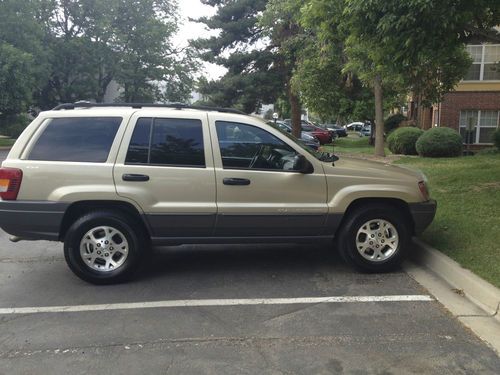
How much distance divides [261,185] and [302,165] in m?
0.49

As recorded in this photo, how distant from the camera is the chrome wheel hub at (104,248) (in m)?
5.35

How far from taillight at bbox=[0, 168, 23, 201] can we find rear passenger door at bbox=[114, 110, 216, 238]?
994mm

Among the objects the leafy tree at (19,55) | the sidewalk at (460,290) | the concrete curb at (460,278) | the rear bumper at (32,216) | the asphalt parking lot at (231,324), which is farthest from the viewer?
the leafy tree at (19,55)

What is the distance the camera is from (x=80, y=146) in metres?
5.39

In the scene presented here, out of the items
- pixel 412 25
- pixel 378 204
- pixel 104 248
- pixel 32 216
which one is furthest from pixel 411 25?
pixel 32 216

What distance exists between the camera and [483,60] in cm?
2303

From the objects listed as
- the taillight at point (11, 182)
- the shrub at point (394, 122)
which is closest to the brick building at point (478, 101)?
the shrub at point (394, 122)

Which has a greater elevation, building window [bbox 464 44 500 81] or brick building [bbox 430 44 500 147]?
building window [bbox 464 44 500 81]

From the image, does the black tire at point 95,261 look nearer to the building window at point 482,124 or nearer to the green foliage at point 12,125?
the building window at point 482,124

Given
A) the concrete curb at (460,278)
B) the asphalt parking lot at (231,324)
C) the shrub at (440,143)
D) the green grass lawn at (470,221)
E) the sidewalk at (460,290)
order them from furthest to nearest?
the shrub at (440,143)
the green grass lawn at (470,221)
the concrete curb at (460,278)
the sidewalk at (460,290)
the asphalt parking lot at (231,324)

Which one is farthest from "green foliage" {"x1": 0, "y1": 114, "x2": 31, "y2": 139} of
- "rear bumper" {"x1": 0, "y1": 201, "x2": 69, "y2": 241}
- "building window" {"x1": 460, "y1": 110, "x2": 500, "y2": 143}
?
"rear bumper" {"x1": 0, "y1": 201, "x2": 69, "y2": 241}

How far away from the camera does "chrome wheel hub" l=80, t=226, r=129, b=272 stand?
211 inches

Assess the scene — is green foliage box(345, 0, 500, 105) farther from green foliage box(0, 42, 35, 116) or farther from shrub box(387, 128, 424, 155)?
green foliage box(0, 42, 35, 116)

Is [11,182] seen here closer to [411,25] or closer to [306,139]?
[411,25]
